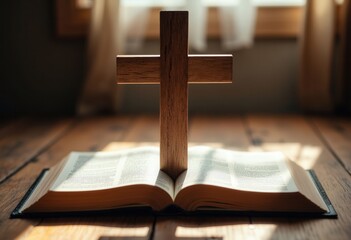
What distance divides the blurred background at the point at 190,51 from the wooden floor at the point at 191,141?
128mm

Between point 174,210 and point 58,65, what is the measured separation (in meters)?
1.19

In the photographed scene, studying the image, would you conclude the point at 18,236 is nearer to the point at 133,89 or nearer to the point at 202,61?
the point at 202,61

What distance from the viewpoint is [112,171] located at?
1.14 m

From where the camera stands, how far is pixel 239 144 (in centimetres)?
161

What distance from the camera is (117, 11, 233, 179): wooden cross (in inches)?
42.9

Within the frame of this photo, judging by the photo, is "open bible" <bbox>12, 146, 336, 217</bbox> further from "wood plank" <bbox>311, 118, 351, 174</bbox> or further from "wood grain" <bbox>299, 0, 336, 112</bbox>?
"wood grain" <bbox>299, 0, 336, 112</bbox>

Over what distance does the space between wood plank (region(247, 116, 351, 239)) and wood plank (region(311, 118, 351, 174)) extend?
21 millimetres

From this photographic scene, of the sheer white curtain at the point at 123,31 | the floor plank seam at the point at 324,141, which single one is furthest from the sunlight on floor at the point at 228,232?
the sheer white curtain at the point at 123,31

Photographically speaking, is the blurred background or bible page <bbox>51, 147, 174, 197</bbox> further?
the blurred background

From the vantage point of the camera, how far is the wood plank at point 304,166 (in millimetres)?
989

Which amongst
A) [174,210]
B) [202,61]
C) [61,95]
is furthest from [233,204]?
[61,95]

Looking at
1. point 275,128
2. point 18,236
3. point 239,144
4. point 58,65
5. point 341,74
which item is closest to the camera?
point 18,236

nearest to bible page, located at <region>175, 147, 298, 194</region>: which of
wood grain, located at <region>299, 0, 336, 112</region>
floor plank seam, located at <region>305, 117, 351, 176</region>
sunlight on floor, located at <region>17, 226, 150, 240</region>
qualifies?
sunlight on floor, located at <region>17, 226, 150, 240</region>

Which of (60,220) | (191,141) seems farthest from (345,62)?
(60,220)
